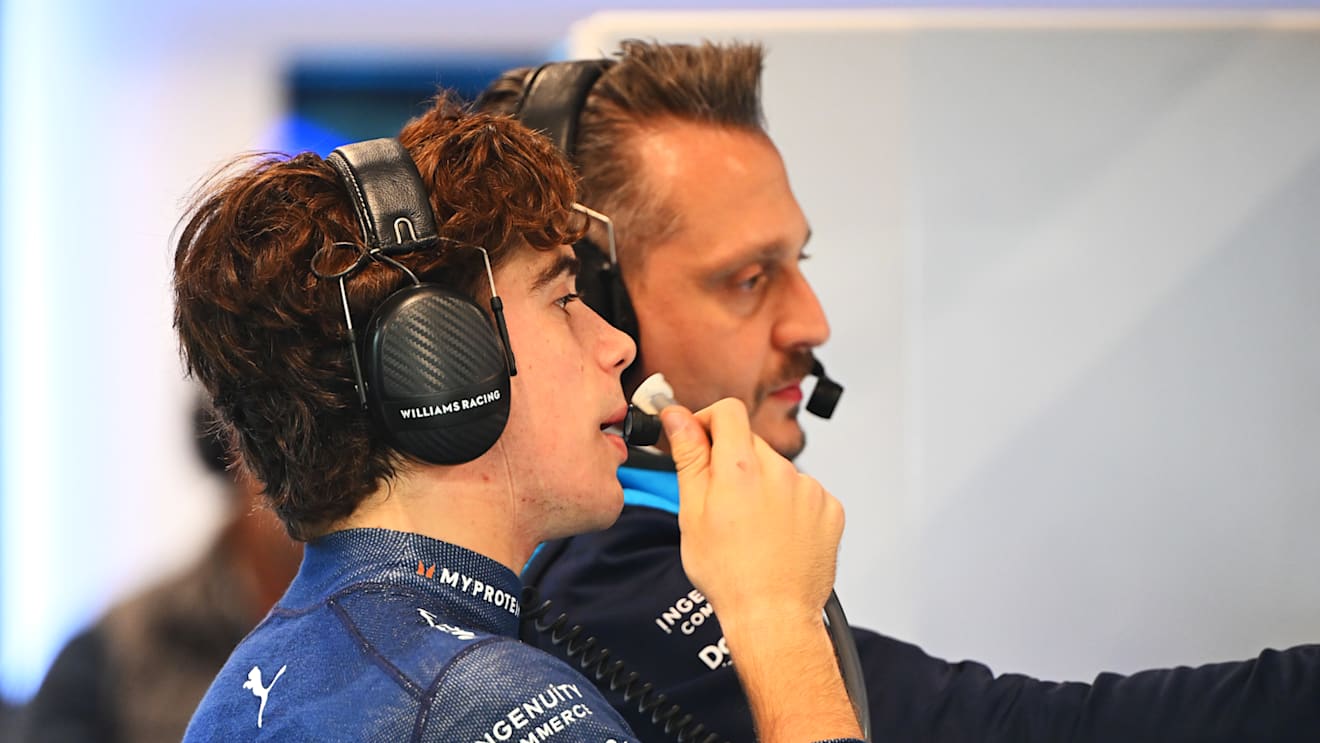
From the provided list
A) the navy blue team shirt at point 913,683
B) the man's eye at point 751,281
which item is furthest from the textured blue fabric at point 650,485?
A: the man's eye at point 751,281

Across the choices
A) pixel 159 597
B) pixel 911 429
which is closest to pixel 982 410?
pixel 911 429

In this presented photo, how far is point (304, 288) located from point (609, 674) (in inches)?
18.0

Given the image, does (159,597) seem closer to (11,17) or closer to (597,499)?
(597,499)

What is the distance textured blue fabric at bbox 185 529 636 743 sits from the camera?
866 mm

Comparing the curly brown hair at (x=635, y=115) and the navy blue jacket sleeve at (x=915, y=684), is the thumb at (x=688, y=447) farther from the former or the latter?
the curly brown hair at (x=635, y=115)

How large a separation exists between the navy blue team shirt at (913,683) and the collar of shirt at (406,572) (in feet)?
0.79

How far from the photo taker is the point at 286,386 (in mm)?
1034

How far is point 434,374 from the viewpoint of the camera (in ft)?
3.24

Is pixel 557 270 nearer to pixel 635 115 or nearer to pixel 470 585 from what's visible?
pixel 470 585

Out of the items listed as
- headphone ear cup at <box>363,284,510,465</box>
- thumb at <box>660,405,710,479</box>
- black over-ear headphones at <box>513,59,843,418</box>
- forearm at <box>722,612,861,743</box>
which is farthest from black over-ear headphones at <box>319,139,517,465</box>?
black over-ear headphones at <box>513,59,843,418</box>

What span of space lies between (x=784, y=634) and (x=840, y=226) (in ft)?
3.39

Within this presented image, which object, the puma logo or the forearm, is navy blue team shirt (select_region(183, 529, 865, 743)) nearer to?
the puma logo

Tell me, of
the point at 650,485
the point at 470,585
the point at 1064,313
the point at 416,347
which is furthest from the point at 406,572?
the point at 1064,313

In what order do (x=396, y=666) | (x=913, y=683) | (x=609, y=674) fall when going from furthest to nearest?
1. (x=913, y=683)
2. (x=609, y=674)
3. (x=396, y=666)
